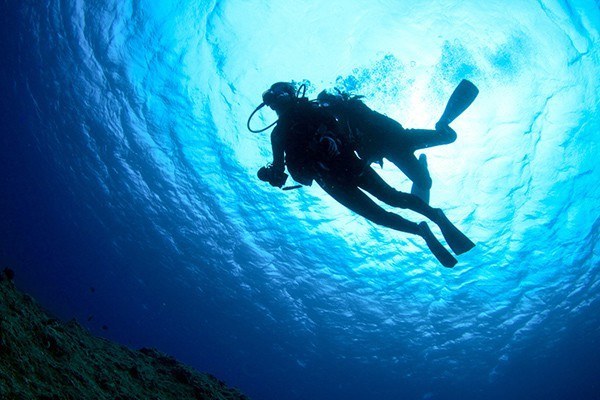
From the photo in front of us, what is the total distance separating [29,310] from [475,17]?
40.0ft

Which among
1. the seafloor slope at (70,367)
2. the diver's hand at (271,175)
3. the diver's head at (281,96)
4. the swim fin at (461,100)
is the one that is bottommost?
the seafloor slope at (70,367)

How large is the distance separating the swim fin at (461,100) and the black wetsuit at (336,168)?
170 cm

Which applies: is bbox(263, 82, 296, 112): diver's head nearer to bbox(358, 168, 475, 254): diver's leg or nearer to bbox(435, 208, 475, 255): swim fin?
bbox(358, 168, 475, 254): diver's leg

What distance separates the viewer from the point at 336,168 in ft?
14.9

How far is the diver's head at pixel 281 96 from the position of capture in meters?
5.16

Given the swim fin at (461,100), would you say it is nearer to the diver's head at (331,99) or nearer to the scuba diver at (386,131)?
the scuba diver at (386,131)

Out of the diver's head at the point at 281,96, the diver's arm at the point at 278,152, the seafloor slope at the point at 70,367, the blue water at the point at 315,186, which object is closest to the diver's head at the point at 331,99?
the diver's head at the point at 281,96

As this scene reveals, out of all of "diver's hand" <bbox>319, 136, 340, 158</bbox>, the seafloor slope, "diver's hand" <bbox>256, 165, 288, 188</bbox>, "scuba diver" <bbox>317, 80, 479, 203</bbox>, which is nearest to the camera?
the seafloor slope

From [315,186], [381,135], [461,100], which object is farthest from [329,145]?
[315,186]

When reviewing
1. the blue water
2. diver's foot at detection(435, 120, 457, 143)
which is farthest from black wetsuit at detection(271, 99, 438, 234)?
the blue water

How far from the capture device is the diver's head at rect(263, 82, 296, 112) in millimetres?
5156

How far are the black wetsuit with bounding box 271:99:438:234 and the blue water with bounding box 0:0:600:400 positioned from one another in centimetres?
611

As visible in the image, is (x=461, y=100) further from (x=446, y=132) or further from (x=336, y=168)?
(x=336, y=168)

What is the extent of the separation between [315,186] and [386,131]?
8978mm
